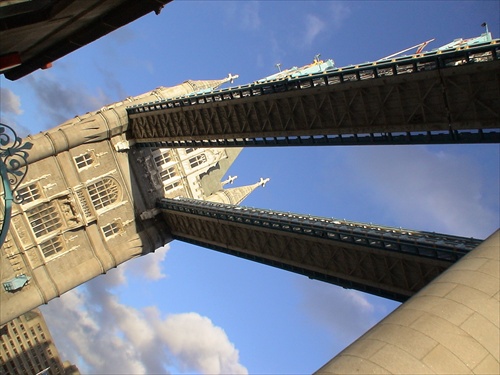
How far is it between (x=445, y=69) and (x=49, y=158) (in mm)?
39702

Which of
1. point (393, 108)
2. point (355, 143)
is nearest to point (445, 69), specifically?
point (393, 108)

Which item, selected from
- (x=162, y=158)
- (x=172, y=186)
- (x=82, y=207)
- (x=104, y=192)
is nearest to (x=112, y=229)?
(x=104, y=192)

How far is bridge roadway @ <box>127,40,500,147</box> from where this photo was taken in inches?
1244

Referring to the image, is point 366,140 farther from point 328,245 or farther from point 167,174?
point 167,174

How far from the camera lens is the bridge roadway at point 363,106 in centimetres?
3161

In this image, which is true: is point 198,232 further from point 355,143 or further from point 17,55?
point 17,55

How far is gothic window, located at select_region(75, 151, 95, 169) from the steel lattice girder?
9604mm

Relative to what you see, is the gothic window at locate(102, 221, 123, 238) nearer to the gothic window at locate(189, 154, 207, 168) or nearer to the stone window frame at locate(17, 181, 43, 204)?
the stone window frame at locate(17, 181, 43, 204)

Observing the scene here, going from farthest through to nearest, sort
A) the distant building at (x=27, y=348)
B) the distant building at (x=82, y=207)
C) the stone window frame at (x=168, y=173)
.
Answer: the distant building at (x=27, y=348), the stone window frame at (x=168, y=173), the distant building at (x=82, y=207)

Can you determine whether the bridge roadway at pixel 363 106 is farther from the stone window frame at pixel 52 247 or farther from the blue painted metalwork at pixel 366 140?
the stone window frame at pixel 52 247

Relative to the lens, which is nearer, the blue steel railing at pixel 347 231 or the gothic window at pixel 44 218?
the blue steel railing at pixel 347 231

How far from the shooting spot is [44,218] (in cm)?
5581

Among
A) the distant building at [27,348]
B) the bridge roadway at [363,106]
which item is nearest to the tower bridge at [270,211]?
the bridge roadway at [363,106]

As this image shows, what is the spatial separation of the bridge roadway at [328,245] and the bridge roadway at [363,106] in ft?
22.3
